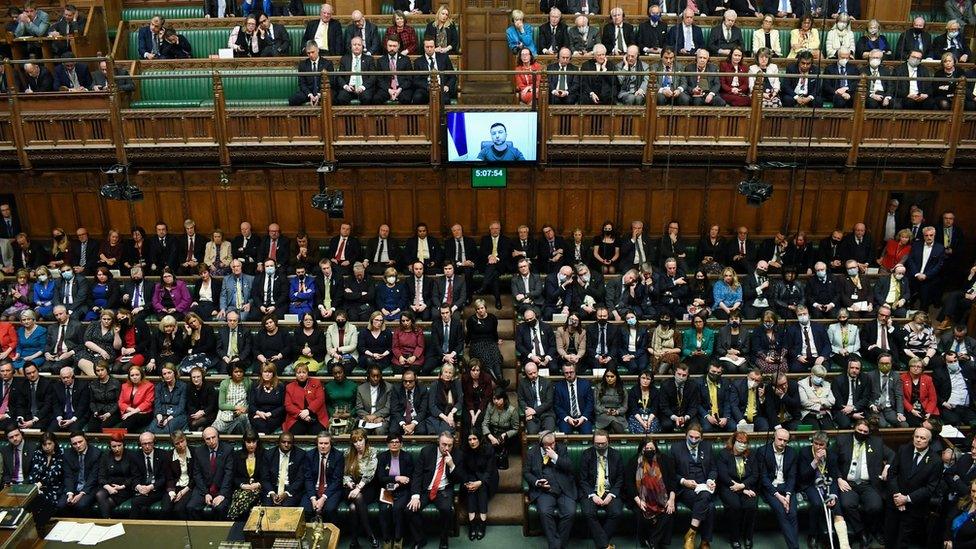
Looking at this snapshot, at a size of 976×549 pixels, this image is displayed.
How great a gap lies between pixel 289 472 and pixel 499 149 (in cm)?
476

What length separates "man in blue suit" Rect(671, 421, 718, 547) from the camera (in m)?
8.87

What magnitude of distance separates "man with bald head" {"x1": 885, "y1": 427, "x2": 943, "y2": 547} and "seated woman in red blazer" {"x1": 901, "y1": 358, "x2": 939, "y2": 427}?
39.9 inches

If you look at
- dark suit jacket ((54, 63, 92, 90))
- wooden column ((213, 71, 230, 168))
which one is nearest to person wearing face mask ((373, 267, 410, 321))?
wooden column ((213, 71, 230, 168))

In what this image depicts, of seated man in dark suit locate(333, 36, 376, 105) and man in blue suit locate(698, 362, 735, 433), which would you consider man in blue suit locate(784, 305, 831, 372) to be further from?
seated man in dark suit locate(333, 36, 376, 105)

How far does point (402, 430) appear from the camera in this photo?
9.50 metres

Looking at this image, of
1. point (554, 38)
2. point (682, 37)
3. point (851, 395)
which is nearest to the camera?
point (851, 395)

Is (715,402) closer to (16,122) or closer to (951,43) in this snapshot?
(951,43)

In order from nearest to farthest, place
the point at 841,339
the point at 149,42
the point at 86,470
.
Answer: the point at 86,470, the point at 841,339, the point at 149,42

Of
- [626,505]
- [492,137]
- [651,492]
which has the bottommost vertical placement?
[626,505]

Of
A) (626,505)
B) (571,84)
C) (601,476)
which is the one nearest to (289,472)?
(601,476)

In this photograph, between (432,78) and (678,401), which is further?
(432,78)

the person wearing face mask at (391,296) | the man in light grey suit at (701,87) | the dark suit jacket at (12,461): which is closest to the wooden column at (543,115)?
the man in light grey suit at (701,87)

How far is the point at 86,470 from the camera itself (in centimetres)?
918

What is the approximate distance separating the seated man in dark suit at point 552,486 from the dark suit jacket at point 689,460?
1.09 m
